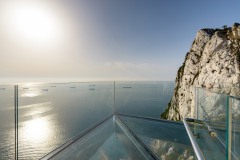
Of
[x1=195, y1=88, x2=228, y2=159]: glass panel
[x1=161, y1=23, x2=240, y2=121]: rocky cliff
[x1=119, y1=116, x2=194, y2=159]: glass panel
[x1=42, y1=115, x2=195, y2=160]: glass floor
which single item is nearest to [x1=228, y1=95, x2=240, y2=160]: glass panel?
[x1=195, y1=88, x2=228, y2=159]: glass panel

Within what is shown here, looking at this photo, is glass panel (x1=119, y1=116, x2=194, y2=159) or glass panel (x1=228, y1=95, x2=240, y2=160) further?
glass panel (x1=119, y1=116, x2=194, y2=159)

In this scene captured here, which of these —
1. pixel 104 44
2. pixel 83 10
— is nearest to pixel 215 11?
pixel 104 44

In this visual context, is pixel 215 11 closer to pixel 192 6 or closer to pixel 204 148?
pixel 192 6

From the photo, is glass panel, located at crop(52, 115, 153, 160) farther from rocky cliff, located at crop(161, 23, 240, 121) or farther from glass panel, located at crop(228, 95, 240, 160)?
rocky cliff, located at crop(161, 23, 240, 121)

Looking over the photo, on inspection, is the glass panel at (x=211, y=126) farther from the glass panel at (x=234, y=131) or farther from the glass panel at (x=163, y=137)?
the glass panel at (x=234, y=131)

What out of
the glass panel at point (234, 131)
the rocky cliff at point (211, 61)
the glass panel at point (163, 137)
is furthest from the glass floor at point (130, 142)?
the rocky cliff at point (211, 61)

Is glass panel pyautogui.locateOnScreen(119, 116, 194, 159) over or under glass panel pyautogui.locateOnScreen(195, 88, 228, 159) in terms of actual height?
under
